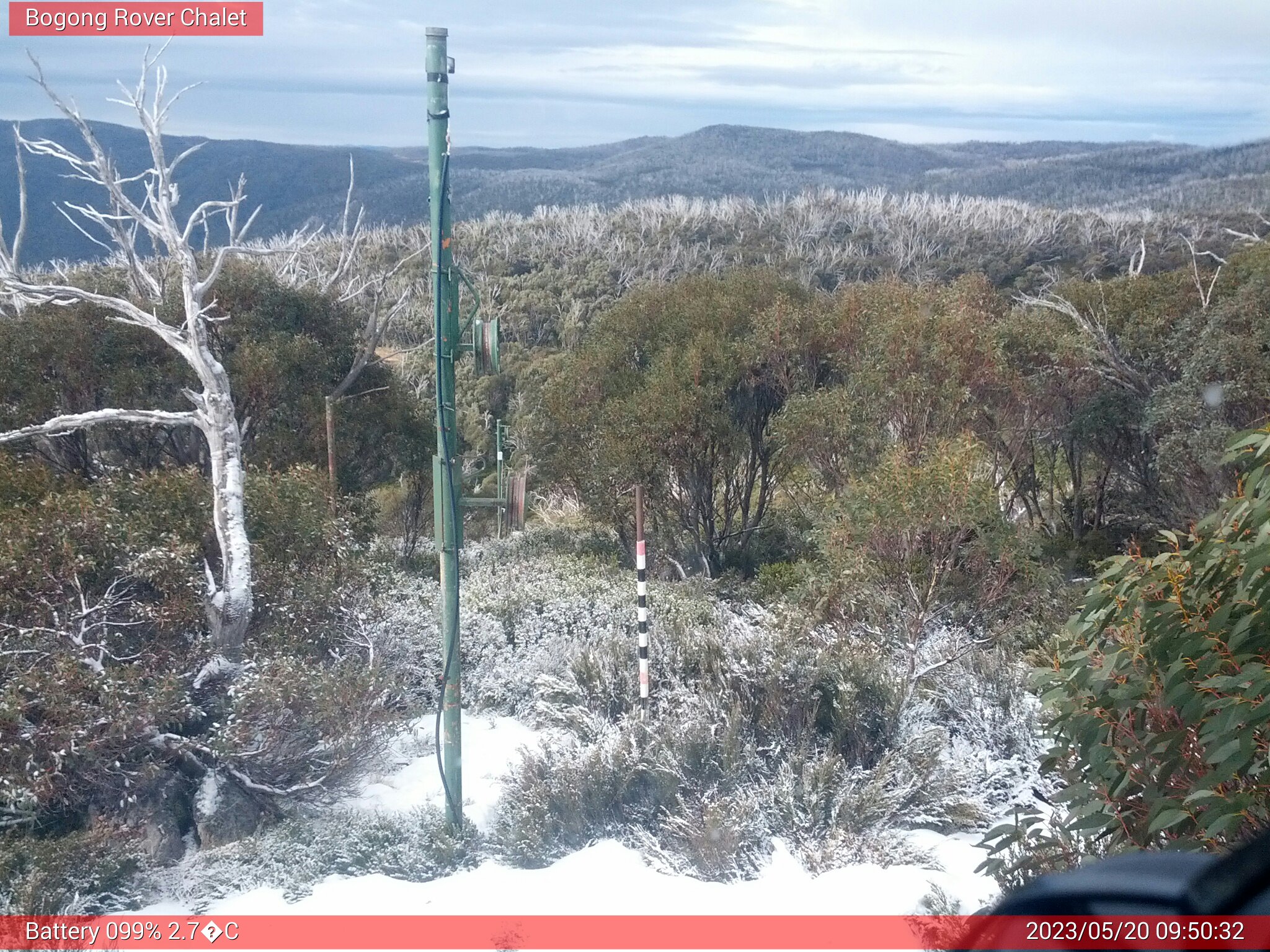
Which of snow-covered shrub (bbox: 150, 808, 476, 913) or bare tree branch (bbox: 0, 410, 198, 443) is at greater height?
bare tree branch (bbox: 0, 410, 198, 443)

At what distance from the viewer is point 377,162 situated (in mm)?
11703

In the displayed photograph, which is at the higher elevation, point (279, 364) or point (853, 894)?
point (279, 364)

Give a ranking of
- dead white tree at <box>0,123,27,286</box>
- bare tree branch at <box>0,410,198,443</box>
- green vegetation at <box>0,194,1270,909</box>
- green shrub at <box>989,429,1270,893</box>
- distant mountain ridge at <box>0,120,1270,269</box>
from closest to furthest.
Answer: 1. green shrub at <box>989,429,1270,893</box>
2. green vegetation at <box>0,194,1270,909</box>
3. bare tree branch at <box>0,410,198,443</box>
4. dead white tree at <box>0,123,27,286</box>
5. distant mountain ridge at <box>0,120,1270,269</box>

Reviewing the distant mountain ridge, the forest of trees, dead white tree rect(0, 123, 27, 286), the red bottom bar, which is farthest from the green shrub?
dead white tree rect(0, 123, 27, 286)

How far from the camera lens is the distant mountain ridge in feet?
29.4

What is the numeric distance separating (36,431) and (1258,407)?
915 cm

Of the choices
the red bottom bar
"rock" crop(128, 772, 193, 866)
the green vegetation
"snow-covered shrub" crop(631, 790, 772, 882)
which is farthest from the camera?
Result: "rock" crop(128, 772, 193, 866)

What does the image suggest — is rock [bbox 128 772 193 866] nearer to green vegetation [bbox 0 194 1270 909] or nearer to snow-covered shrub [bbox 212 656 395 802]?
green vegetation [bbox 0 194 1270 909]

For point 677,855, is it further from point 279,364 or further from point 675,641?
point 279,364

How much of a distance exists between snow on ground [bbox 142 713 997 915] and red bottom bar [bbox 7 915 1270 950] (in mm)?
63

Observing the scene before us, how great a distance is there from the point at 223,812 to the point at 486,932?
1.83 meters

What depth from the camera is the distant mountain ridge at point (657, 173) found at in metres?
Answer: 8.95

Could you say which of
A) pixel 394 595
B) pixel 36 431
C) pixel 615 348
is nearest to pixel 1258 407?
pixel 615 348

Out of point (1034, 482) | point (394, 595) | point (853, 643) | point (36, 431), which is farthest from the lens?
point (1034, 482)
